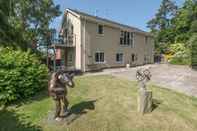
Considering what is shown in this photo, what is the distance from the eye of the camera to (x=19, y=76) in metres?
10.4

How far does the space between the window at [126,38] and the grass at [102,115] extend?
18893 millimetres

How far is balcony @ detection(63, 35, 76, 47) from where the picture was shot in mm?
23766

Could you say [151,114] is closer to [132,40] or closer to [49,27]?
[132,40]

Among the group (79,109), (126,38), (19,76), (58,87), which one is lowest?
(79,109)

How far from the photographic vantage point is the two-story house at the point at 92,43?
23250mm

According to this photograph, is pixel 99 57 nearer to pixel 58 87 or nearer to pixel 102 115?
pixel 102 115

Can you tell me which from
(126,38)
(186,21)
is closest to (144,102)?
(126,38)

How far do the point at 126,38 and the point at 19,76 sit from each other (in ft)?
70.8

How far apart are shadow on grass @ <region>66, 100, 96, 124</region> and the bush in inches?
117

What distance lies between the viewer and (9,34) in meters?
18.4

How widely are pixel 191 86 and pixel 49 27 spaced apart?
22.9 m

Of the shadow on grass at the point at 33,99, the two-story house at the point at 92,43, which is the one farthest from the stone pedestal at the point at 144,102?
the two-story house at the point at 92,43

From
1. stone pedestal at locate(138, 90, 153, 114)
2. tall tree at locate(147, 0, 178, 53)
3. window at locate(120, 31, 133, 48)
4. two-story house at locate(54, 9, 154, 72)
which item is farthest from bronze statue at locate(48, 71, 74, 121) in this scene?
tall tree at locate(147, 0, 178, 53)

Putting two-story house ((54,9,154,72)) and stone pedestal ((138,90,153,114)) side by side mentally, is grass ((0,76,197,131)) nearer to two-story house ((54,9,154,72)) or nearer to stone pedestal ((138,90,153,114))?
stone pedestal ((138,90,153,114))
